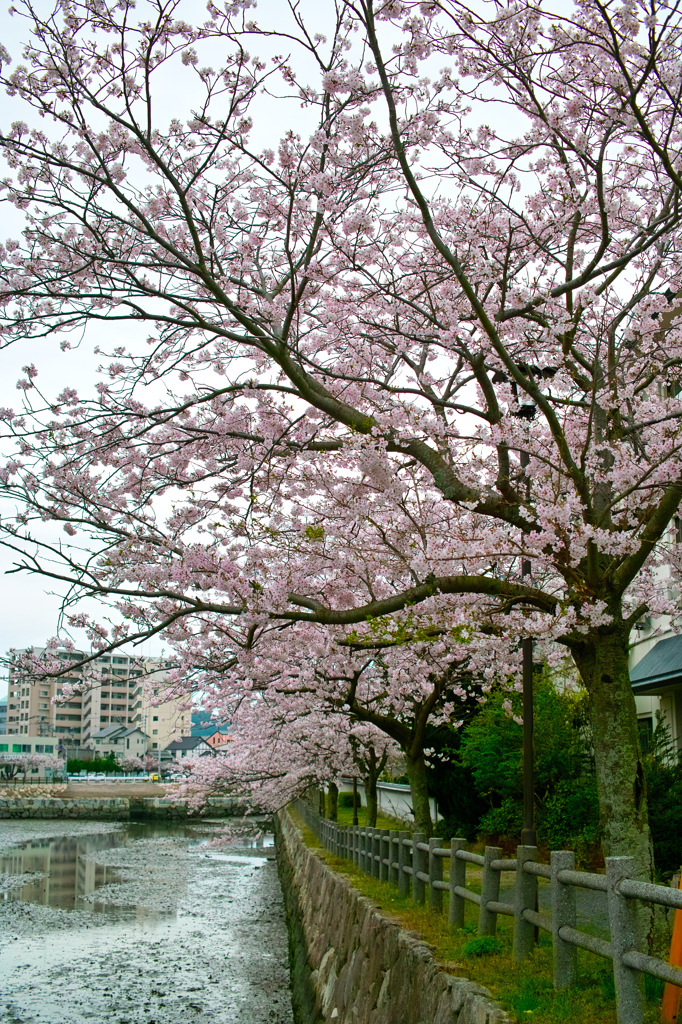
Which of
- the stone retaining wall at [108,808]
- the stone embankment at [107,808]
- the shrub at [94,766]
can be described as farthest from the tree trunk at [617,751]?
the shrub at [94,766]

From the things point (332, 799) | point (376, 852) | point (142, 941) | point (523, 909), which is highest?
point (523, 909)

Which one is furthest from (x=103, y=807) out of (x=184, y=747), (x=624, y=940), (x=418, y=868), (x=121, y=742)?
(x=624, y=940)

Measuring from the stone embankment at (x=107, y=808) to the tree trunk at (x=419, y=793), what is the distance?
177 ft

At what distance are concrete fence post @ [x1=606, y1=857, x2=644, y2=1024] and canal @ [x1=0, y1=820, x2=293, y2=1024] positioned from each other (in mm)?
8597

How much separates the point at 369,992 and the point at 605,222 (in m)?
6.88

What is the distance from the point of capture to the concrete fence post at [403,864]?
10.1 metres

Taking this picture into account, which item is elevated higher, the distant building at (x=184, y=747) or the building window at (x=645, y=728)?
the building window at (x=645, y=728)

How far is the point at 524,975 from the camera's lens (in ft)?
18.5

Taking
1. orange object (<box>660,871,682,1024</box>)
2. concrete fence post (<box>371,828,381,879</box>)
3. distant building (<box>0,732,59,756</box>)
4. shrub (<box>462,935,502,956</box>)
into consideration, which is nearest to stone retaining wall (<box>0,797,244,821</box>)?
distant building (<box>0,732,59,756</box>)

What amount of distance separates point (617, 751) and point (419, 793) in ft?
25.9

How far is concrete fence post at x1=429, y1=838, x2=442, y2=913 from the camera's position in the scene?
27.9 feet

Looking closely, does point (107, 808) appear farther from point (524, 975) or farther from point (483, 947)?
point (524, 975)

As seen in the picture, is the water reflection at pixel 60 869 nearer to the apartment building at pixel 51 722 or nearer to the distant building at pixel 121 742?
the distant building at pixel 121 742

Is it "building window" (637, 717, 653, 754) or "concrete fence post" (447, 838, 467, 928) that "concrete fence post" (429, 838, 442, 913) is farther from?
"building window" (637, 717, 653, 754)
